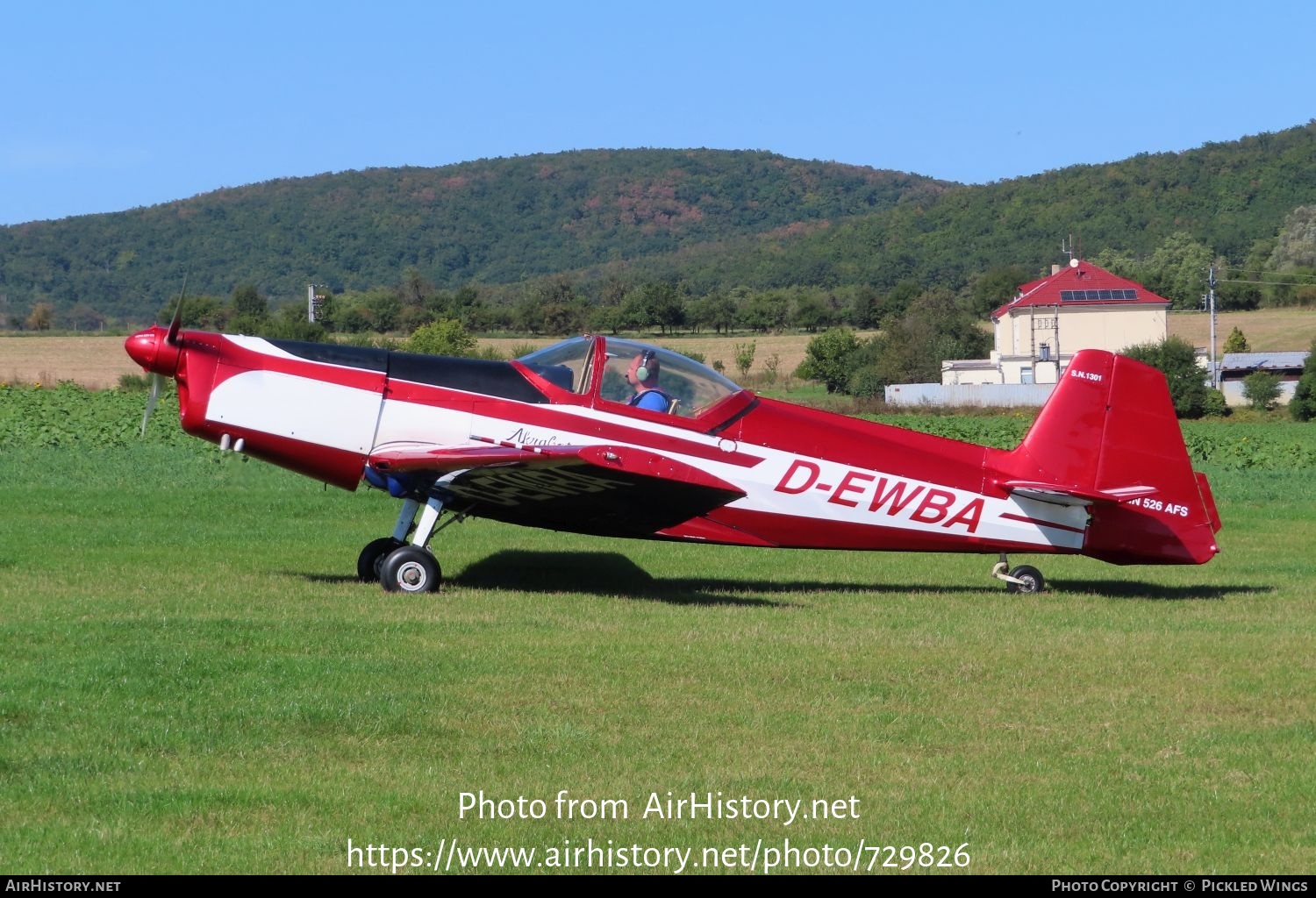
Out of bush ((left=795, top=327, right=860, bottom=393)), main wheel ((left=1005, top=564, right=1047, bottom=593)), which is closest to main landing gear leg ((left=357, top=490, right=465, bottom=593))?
main wheel ((left=1005, top=564, right=1047, bottom=593))

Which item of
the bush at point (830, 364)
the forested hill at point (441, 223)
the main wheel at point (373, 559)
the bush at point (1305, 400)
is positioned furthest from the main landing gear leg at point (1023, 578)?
the forested hill at point (441, 223)

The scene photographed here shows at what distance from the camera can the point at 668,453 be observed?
1061 centimetres

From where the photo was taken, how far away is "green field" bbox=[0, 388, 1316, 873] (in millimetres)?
5020

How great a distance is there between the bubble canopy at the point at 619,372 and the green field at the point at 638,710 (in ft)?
5.13

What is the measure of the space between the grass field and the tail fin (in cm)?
2360

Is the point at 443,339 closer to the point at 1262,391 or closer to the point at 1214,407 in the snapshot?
the point at 1214,407

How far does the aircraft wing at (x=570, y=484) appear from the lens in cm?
955

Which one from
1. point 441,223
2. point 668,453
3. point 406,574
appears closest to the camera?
point 406,574

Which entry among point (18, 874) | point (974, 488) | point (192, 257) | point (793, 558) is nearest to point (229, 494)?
point (793, 558)

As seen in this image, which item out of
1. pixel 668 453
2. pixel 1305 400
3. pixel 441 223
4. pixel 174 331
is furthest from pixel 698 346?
pixel 441 223

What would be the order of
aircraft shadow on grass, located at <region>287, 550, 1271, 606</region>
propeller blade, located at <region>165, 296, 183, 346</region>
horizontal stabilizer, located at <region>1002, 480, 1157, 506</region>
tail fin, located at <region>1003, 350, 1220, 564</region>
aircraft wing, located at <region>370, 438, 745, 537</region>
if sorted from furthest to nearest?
tail fin, located at <region>1003, 350, 1220, 564</region>
aircraft shadow on grass, located at <region>287, 550, 1271, 606</region>
horizontal stabilizer, located at <region>1002, 480, 1157, 506</region>
propeller blade, located at <region>165, 296, 183, 346</region>
aircraft wing, located at <region>370, 438, 745, 537</region>

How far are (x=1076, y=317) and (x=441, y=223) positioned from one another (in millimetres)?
118264

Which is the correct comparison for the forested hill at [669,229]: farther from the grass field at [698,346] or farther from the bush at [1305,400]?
the bush at [1305,400]

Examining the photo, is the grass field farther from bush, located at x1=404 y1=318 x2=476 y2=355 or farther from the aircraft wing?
the aircraft wing
